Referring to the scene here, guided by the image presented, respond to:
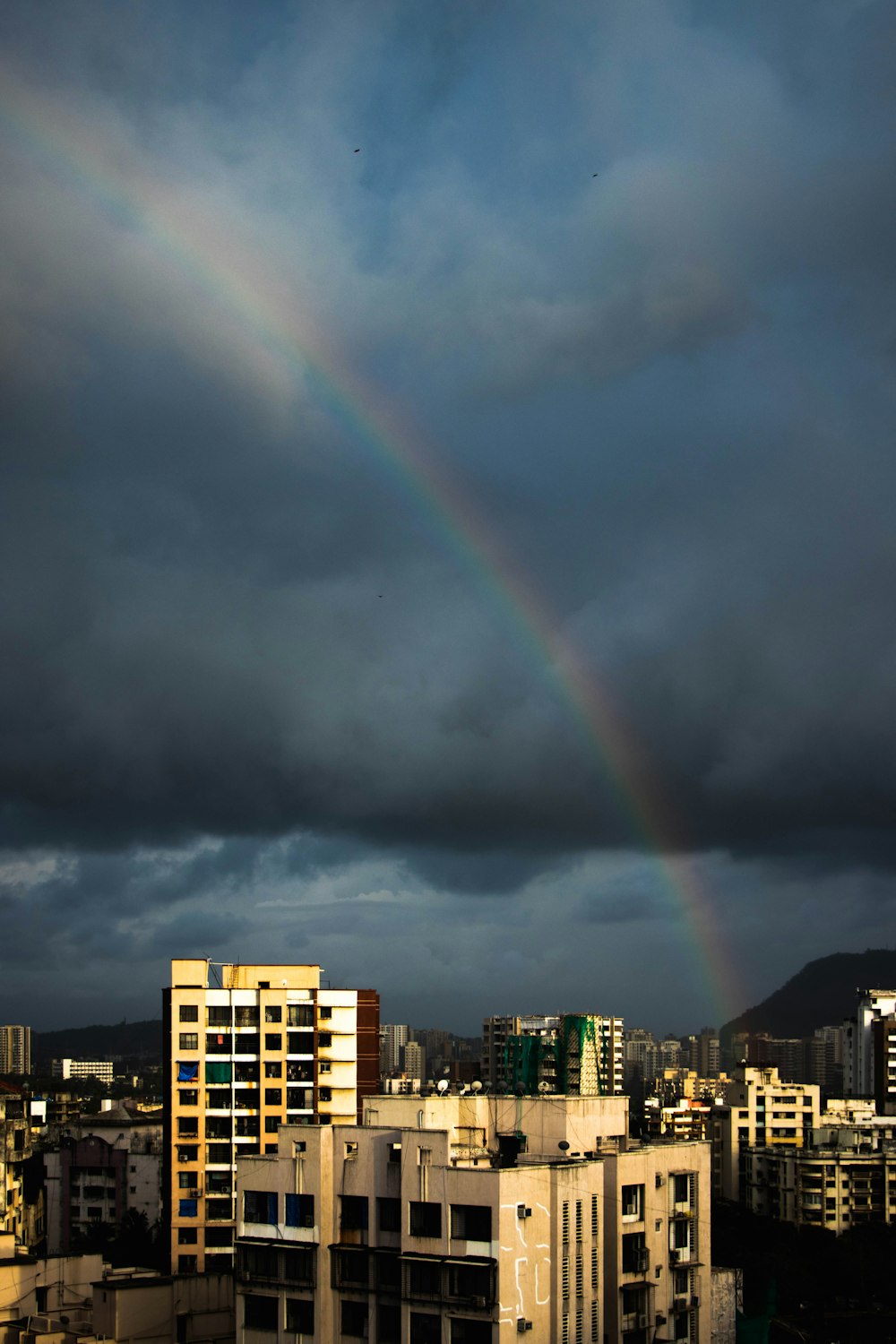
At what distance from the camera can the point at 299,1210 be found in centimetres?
3023

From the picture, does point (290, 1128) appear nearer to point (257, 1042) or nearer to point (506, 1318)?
point (506, 1318)

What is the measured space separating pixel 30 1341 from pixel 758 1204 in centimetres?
6690

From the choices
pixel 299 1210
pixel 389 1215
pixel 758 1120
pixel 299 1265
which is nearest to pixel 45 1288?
pixel 299 1265

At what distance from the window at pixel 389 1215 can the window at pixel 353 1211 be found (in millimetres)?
377

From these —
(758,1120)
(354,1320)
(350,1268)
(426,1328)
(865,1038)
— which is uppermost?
(350,1268)

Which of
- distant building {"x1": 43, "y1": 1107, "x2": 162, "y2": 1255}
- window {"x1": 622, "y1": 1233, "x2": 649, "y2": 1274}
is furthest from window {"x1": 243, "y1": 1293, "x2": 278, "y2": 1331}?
distant building {"x1": 43, "y1": 1107, "x2": 162, "y2": 1255}

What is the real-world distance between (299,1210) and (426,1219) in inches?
129

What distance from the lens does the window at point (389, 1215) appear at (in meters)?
29.1

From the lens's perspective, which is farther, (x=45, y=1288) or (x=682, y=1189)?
(x=45, y=1288)

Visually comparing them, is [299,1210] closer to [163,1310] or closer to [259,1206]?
[259,1206]

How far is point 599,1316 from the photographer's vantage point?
98.1 ft

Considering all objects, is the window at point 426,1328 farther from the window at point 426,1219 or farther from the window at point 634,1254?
the window at point 634,1254

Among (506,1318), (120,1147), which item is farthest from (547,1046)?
(506,1318)

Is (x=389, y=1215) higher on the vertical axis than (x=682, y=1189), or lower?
higher
